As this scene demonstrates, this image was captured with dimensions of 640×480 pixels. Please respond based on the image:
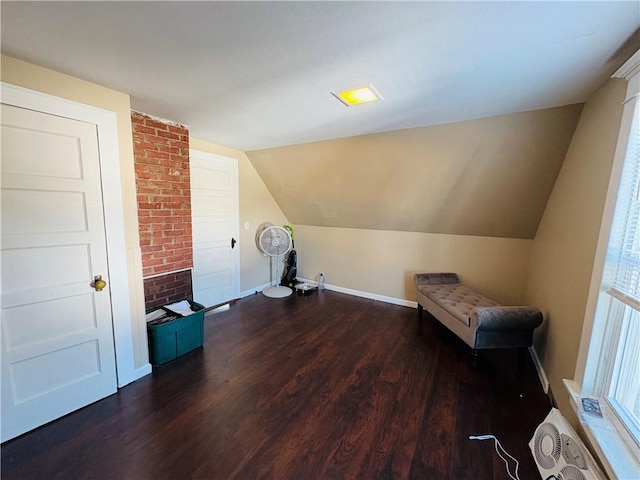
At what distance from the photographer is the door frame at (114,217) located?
67.9 inches

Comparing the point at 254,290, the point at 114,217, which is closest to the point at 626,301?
the point at 114,217

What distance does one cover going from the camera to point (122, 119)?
1.97m

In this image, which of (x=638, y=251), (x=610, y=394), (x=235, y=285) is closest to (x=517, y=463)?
(x=610, y=394)

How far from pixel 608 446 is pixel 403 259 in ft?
9.34

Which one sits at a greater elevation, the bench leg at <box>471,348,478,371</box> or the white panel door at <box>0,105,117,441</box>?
the white panel door at <box>0,105,117,441</box>

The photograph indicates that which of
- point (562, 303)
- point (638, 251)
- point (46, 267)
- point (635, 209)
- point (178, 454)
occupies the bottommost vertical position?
point (178, 454)

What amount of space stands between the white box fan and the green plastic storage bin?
2743mm

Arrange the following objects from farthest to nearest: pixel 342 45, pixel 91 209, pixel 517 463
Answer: pixel 91 209 < pixel 517 463 < pixel 342 45

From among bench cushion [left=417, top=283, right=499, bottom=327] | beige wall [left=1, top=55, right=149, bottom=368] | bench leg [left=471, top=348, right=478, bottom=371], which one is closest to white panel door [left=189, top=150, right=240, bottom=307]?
beige wall [left=1, top=55, right=149, bottom=368]

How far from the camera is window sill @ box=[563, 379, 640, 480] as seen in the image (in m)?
1.05

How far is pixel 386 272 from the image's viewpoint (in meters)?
4.09

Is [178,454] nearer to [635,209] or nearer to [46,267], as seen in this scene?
[46,267]

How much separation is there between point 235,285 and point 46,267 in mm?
2412

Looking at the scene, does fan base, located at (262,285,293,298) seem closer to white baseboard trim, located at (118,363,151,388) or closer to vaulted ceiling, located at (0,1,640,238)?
white baseboard trim, located at (118,363,151,388)
